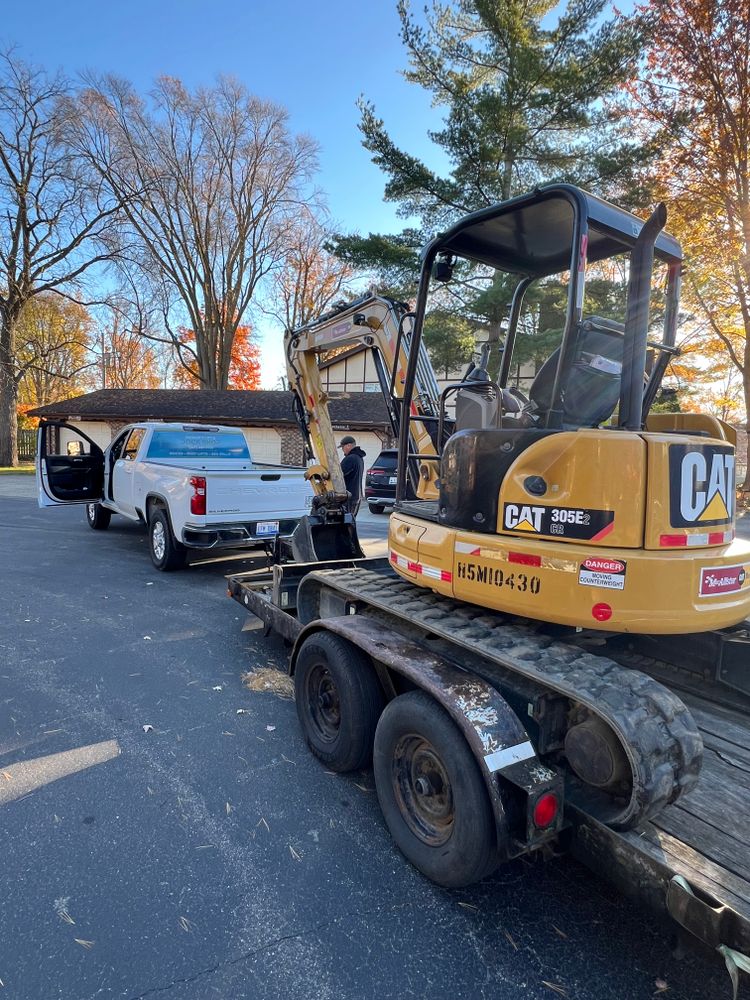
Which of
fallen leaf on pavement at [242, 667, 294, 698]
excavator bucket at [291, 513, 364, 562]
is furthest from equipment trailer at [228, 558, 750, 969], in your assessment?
excavator bucket at [291, 513, 364, 562]

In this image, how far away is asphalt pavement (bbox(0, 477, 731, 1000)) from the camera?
7.09 feet

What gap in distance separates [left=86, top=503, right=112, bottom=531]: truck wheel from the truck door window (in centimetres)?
187

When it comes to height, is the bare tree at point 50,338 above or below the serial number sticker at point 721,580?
above

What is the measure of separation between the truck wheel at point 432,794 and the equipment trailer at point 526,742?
0.01m

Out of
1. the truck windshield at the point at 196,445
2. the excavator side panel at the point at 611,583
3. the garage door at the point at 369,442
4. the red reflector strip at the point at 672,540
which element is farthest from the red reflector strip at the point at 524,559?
the garage door at the point at 369,442

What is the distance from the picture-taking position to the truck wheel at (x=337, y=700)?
Result: 3.30 metres

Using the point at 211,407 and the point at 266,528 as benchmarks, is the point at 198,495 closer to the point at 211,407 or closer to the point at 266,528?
the point at 266,528

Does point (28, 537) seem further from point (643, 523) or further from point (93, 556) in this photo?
point (643, 523)

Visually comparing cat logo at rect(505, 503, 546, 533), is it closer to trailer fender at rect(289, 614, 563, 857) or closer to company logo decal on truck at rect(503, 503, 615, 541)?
company logo decal on truck at rect(503, 503, 615, 541)

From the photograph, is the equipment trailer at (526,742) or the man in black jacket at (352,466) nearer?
the equipment trailer at (526,742)

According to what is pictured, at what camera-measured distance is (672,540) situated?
2.49 meters

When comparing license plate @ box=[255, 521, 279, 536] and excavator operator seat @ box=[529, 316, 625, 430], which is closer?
excavator operator seat @ box=[529, 316, 625, 430]

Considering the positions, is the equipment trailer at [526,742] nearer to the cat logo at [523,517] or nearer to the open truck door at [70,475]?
the cat logo at [523,517]

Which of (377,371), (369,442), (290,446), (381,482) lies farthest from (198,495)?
(290,446)
